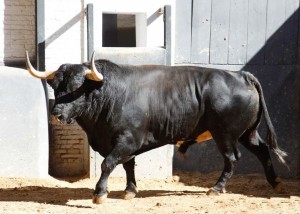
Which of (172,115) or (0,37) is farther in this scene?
(0,37)

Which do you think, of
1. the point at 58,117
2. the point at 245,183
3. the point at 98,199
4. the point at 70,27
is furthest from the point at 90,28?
the point at 245,183

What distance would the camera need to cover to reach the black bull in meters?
7.82

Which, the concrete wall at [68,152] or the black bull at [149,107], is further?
the concrete wall at [68,152]

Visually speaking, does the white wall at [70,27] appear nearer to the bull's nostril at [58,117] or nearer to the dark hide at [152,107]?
the dark hide at [152,107]

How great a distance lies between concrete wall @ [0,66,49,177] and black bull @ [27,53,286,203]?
124cm

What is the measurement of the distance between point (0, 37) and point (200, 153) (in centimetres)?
285

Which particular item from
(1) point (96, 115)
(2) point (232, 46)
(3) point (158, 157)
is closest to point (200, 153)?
(3) point (158, 157)

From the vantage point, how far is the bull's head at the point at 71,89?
7.70m

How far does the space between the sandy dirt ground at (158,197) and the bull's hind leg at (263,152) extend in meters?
0.12

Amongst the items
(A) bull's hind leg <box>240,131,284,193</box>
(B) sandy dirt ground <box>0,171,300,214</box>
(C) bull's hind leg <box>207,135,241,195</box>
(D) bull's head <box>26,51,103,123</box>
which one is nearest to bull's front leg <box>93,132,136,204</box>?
(B) sandy dirt ground <box>0,171,300,214</box>

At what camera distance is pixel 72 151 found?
9.62m

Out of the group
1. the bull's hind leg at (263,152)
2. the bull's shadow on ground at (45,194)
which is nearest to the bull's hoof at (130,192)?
the bull's shadow on ground at (45,194)

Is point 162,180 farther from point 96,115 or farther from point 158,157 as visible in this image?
point 96,115

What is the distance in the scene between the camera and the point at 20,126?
9.09 m
